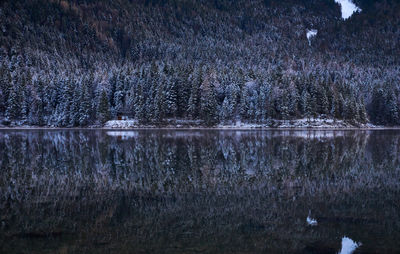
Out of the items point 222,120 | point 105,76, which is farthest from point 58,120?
point 222,120

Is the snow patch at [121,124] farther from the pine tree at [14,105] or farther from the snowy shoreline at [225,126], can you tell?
the pine tree at [14,105]

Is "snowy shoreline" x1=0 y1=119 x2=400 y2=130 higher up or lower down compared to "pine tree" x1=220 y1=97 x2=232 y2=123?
lower down

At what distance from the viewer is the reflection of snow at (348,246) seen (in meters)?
9.26

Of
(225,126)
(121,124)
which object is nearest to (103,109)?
(121,124)

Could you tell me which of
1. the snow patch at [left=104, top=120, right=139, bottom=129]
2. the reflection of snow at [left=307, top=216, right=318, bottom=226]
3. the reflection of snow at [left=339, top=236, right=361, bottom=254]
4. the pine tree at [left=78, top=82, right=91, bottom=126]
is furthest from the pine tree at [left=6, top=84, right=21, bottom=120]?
the reflection of snow at [left=339, top=236, right=361, bottom=254]

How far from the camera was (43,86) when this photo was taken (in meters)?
113

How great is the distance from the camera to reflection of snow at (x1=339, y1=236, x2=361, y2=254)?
9.26 meters

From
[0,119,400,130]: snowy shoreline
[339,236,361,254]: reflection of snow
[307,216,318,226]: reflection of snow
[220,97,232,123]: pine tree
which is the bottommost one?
[339,236,361,254]: reflection of snow

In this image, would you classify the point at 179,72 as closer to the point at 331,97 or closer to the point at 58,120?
the point at 58,120

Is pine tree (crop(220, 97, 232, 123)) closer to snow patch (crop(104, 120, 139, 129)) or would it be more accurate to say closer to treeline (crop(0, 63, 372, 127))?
treeline (crop(0, 63, 372, 127))

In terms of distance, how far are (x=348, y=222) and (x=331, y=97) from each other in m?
105

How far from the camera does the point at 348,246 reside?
31.4 feet

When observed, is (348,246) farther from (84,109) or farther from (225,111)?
(84,109)

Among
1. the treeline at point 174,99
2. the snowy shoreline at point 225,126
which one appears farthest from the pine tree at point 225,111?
the snowy shoreline at point 225,126
